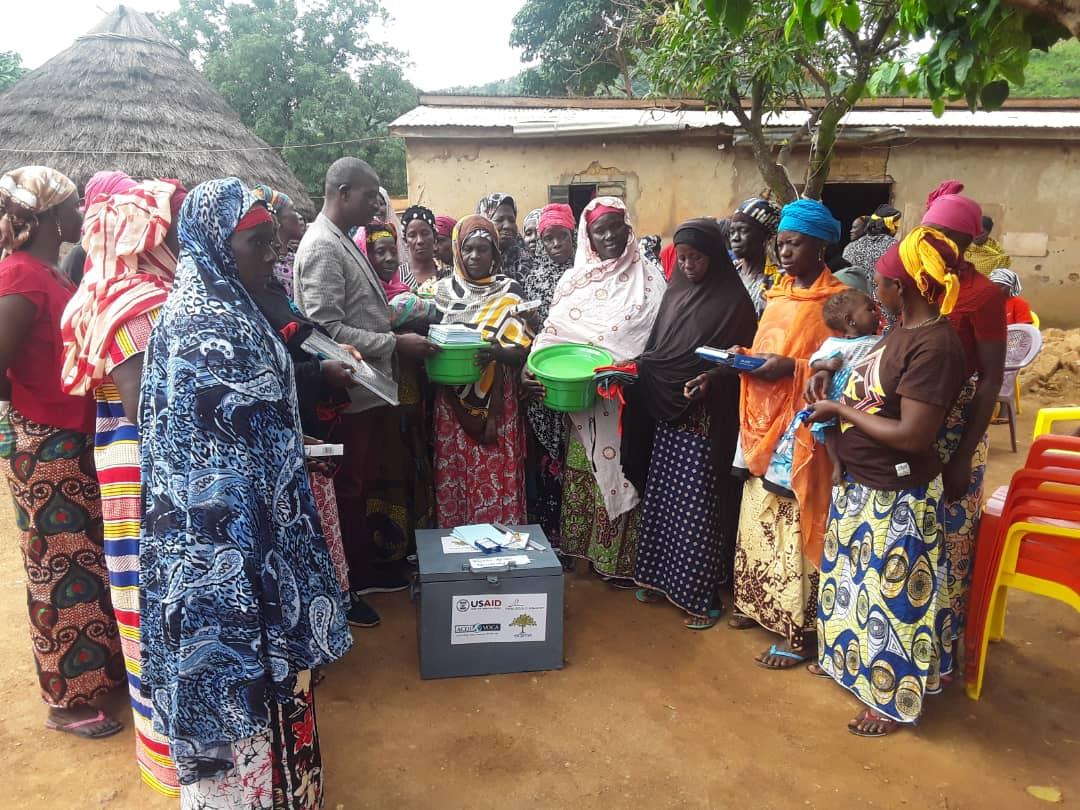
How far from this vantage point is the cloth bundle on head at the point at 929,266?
2438 mm

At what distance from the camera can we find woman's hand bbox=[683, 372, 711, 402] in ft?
11.5

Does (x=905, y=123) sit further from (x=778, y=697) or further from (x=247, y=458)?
(x=247, y=458)

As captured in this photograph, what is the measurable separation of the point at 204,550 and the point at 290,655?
39cm

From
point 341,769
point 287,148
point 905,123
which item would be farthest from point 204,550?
point 287,148

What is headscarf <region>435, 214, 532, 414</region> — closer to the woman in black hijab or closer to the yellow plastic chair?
the woman in black hijab

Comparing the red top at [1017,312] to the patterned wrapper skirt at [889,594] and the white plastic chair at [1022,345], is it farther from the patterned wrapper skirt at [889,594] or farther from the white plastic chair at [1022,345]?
the patterned wrapper skirt at [889,594]

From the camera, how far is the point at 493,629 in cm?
328

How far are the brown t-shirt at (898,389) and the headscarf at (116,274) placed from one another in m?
2.40

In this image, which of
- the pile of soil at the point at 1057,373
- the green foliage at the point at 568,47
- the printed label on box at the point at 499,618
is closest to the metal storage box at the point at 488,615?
the printed label on box at the point at 499,618

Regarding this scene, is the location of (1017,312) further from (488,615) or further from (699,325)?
(488,615)

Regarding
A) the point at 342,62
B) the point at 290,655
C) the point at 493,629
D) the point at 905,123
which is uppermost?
the point at 342,62

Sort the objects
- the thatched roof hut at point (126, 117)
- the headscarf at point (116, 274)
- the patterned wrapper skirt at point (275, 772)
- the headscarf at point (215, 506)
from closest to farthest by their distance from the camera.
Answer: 1. the headscarf at point (215, 506)
2. the patterned wrapper skirt at point (275, 772)
3. the headscarf at point (116, 274)
4. the thatched roof hut at point (126, 117)

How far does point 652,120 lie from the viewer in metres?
10.1

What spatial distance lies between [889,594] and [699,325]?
1.47 metres
